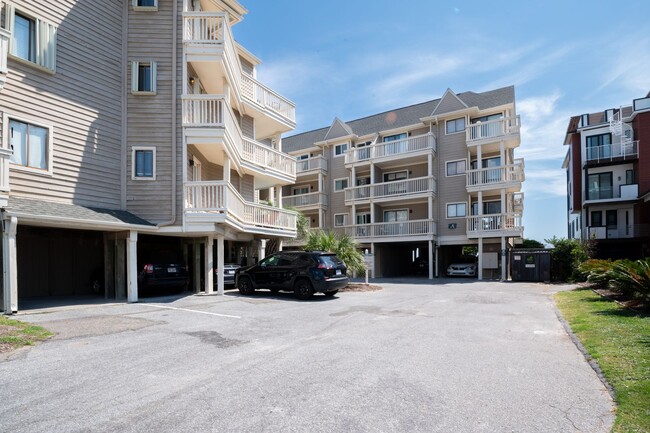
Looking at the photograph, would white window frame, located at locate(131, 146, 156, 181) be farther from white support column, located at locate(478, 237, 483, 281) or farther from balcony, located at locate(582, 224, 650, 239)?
balcony, located at locate(582, 224, 650, 239)

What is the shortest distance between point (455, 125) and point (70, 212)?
25630mm

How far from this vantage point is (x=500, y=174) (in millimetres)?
26719

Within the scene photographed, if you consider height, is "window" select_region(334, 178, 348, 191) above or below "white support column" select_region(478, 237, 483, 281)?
above

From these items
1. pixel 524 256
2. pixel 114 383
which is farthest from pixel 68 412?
pixel 524 256

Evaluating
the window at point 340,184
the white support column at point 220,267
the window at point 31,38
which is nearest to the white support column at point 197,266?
the white support column at point 220,267

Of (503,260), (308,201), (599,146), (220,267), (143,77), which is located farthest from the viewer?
(308,201)

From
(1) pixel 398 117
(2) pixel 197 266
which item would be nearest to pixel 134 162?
(2) pixel 197 266

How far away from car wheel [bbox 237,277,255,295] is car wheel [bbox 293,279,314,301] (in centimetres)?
210

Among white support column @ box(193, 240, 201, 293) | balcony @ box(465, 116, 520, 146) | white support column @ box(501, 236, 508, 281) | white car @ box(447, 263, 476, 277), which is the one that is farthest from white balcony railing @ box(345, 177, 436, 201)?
white support column @ box(193, 240, 201, 293)

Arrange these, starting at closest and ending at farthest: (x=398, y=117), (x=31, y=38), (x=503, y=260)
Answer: (x=31, y=38), (x=503, y=260), (x=398, y=117)

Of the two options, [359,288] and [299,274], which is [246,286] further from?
[359,288]

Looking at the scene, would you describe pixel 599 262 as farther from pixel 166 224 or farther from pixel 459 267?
pixel 166 224

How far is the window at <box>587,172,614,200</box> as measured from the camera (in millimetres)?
34750

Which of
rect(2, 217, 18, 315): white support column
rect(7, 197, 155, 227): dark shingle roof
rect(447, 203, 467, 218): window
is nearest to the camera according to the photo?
rect(2, 217, 18, 315): white support column
